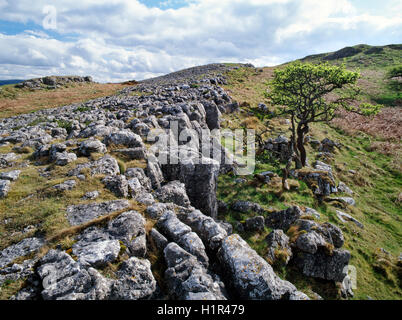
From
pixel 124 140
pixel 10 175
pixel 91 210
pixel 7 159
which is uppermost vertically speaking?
pixel 124 140

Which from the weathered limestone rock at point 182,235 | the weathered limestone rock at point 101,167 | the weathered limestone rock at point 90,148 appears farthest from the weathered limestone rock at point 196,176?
the weathered limestone rock at point 182,235

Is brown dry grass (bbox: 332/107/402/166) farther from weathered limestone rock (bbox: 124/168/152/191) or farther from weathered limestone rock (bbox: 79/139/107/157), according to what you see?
weathered limestone rock (bbox: 79/139/107/157)

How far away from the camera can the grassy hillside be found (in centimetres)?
1271

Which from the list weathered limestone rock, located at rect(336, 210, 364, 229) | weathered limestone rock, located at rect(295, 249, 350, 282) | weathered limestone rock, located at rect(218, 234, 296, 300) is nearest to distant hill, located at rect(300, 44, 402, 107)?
weathered limestone rock, located at rect(336, 210, 364, 229)

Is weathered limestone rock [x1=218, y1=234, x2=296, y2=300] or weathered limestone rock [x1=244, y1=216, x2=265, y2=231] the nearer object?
weathered limestone rock [x1=218, y1=234, x2=296, y2=300]

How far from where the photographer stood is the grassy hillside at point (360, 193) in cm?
1271

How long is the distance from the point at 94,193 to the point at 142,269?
16.9 ft

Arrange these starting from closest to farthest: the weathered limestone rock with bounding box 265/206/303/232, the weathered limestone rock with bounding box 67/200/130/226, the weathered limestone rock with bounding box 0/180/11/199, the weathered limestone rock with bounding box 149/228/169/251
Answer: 1. the weathered limestone rock with bounding box 149/228/169/251
2. the weathered limestone rock with bounding box 67/200/130/226
3. the weathered limestone rock with bounding box 0/180/11/199
4. the weathered limestone rock with bounding box 265/206/303/232

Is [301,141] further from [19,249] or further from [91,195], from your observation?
[19,249]

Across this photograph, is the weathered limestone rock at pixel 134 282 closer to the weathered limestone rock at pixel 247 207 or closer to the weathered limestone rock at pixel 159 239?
the weathered limestone rock at pixel 159 239

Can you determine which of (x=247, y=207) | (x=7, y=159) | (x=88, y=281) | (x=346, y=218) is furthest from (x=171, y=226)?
(x=346, y=218)

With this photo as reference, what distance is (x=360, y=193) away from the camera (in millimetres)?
22984

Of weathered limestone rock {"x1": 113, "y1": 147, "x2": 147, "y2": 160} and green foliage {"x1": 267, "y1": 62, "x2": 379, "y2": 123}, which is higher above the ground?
green foliage {"x1": 267, "y1": 62, "x2": 379, "y2": 123}
